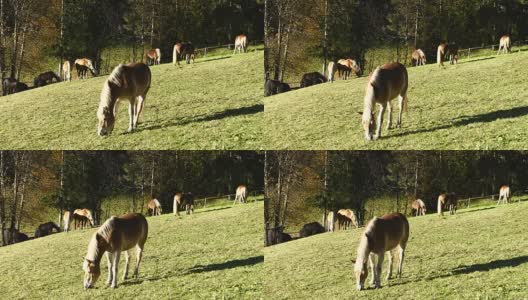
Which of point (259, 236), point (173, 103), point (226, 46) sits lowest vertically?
point (259, 236)

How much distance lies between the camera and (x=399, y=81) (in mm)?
14438

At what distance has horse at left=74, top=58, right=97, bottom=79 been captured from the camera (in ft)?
47.7

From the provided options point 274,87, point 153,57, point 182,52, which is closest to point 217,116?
point 274,87

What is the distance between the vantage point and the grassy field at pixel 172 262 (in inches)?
556

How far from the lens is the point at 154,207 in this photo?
48.3ft

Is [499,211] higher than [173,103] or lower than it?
lower

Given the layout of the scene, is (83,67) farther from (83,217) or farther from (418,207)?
(418,207)

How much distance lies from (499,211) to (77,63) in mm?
7643

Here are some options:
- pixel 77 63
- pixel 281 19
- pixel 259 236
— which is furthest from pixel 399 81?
pixel 77 63

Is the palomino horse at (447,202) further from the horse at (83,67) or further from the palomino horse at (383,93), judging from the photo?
the horse at (83,67)

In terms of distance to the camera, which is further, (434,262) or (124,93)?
(434,262)

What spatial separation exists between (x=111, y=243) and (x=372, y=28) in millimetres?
5618

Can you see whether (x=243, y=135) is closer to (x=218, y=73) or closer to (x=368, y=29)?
(x=218, y=73)

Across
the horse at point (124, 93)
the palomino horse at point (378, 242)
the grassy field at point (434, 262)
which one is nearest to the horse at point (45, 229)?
the horse at point (124, 93)
